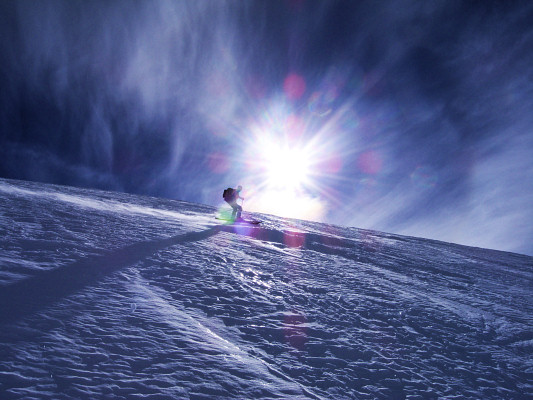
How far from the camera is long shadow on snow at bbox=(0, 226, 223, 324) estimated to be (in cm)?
238

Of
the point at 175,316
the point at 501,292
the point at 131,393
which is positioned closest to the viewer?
the point at 131,393

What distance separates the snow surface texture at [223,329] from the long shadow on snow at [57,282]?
15 millimetres

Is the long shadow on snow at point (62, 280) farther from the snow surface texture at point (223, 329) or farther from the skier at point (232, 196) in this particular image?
the skier at point (232, 196)

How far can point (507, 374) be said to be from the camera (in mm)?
2873

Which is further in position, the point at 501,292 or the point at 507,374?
the point at 501,292

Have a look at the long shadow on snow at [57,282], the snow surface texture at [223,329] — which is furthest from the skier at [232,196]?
the long shadow on snow at [57,282]

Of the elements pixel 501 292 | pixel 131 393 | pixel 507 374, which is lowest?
pixel 131 393

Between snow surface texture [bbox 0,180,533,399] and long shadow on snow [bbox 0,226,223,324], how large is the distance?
0.02 meters

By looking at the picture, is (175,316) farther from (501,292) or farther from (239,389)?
(501,292)

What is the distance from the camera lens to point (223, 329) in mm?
2770

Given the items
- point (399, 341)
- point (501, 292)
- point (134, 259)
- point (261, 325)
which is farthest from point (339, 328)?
point (501, 292)

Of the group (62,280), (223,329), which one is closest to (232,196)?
(62,280)

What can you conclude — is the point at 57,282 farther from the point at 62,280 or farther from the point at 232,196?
the point at 232,196

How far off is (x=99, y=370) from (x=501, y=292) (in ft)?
26.4
